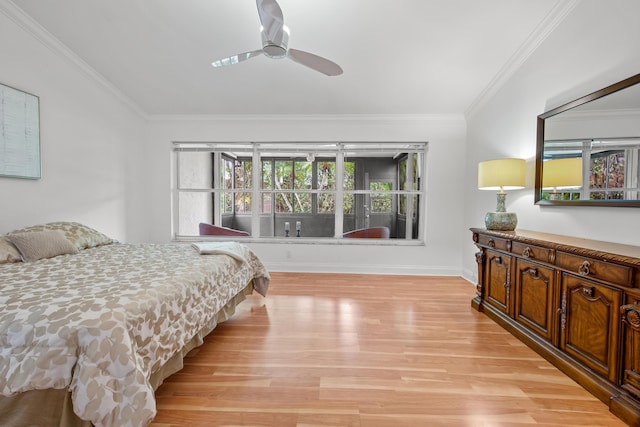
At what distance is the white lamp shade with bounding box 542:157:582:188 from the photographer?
2.18m

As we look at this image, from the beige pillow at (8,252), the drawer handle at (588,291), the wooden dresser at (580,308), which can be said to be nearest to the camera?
the wooden dresser at (580,308)

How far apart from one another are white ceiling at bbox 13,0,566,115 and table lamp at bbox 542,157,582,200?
1.23 metres

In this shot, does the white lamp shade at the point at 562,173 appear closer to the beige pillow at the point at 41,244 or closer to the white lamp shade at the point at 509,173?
the white lamp shade at the point at 509,173

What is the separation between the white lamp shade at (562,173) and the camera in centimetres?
218

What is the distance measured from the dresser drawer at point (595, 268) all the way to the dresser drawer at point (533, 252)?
8 cm

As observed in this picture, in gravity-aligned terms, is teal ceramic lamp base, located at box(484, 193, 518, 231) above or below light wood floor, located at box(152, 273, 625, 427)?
above

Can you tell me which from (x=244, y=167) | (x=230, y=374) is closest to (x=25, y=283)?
(x=230, y=374)

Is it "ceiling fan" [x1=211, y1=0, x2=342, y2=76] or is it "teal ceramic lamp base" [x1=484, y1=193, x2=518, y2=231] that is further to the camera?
"teal ceramic lamp base" [x1=484, y1=193, x2=518, y2=231]

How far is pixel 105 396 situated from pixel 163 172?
392 centimetres

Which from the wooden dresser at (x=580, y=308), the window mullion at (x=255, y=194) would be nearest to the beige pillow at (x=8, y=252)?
the window mullion at (x=255, y=194)

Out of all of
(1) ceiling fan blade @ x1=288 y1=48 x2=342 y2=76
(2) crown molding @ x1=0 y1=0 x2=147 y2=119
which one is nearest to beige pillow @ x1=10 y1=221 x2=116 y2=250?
(2) crown molding @ x1=0 y1=0 x2=147 y2=119

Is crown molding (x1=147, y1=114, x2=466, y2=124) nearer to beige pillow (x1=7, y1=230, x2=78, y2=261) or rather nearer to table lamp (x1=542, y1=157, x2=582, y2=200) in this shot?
table lamp (x1=542, y1=157, x2=582, y2=200)

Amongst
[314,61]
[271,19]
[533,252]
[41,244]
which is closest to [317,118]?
[314,61]

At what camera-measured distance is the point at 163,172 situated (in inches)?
170
